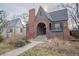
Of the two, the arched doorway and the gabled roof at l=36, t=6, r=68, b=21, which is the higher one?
the gabled roof at l=36, t=6, r=68, b=21

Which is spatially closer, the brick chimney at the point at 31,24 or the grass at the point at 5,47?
the grass at the point at 5,47

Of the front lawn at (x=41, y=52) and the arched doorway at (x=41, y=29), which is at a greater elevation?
the arched doorway at (x=41, y=29)

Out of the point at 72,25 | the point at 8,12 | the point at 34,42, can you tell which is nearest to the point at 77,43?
the point at 72,25

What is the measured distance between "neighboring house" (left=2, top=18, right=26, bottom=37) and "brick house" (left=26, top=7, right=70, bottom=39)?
12 cm

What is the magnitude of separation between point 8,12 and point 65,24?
3.09 feet

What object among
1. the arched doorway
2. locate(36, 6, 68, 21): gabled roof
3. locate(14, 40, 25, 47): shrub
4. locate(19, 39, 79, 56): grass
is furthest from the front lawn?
locate(36, 6, 68, 21): gabled roof

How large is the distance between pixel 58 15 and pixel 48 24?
8.5 inches

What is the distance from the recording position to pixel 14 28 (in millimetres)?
2393

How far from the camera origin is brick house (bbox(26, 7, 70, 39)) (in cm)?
237

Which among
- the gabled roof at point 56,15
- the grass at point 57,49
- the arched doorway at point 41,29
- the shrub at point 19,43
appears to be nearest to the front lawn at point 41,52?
the grass at point 57,49

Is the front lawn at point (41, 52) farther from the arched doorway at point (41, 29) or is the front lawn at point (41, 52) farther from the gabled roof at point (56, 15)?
the gabled roof at point (56, 15)

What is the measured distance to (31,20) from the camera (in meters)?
2.46

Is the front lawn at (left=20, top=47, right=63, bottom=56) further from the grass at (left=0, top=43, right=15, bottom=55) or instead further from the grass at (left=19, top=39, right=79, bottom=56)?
the grass at (left=0, top=43, right=15, bottom=55)

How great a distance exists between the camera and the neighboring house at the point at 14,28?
238 cm
